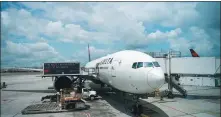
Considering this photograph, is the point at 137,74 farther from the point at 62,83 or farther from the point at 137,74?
the point at 62,83

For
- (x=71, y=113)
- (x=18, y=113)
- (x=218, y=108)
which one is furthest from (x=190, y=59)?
(x=18, y=113)

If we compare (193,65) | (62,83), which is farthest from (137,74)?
(62,83)

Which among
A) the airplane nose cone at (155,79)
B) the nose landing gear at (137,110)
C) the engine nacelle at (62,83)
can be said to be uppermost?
the airplane nose cone at (155,79)

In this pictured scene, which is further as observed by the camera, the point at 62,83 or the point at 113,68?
the point at 62,83

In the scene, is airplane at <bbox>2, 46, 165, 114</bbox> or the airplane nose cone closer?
the airplane nose cone

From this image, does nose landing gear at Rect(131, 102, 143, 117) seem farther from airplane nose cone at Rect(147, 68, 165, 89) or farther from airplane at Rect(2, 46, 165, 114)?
airplane nose cone at Rect(147, 68, 165, 89)

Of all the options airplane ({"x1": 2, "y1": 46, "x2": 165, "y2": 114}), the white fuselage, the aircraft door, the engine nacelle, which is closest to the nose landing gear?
airplane ({"x1": 2, "y1": 46, "x2": 165, "y2": 114})

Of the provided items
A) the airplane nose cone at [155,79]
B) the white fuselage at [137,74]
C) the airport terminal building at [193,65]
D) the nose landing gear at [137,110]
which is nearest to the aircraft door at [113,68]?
the white fuselage at [137,74]

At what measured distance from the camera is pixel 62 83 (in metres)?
24.2

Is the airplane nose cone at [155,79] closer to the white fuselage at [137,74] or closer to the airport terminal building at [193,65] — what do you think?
the white fuselage at [137,74]

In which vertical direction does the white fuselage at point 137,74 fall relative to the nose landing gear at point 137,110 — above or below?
above

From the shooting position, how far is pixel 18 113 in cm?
1552

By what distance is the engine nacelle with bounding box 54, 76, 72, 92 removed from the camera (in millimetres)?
23719

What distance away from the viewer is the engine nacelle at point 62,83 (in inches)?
934
